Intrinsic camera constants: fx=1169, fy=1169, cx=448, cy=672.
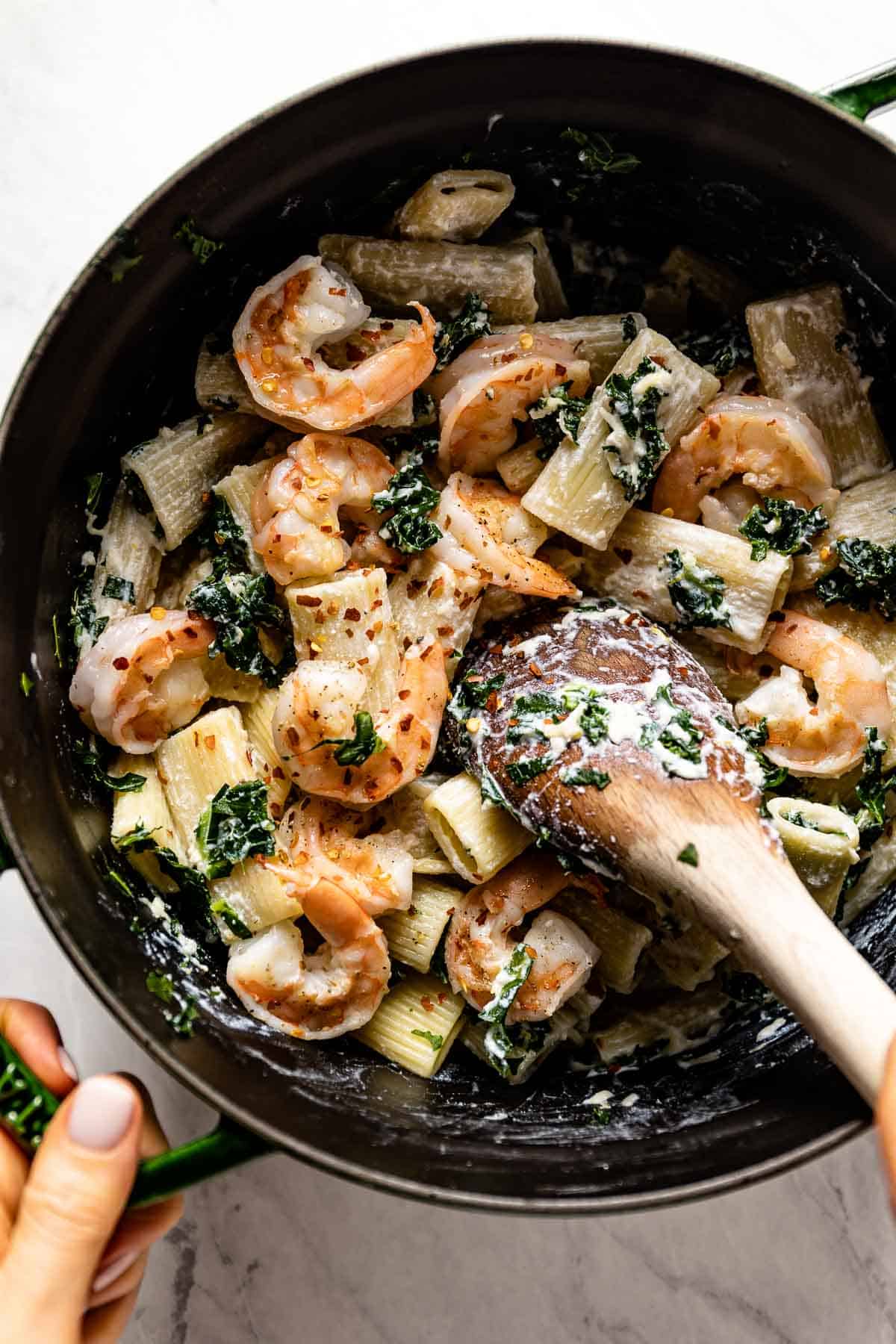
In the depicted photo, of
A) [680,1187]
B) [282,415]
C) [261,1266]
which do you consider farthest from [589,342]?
[261,1266]

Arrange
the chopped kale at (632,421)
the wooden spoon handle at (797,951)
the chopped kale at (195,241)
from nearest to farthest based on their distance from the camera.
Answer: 1. the wooden spoon handle at (797,951)
2. the chopped kale at (195,241)
3. the chopped kale at (632,421)

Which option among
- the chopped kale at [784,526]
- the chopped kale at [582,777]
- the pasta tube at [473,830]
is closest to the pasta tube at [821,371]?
the chopped kale at [784,526]

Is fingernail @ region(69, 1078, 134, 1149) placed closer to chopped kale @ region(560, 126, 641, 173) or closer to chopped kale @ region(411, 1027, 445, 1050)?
chopped kale @ region(411, 1027, 445, 1050)

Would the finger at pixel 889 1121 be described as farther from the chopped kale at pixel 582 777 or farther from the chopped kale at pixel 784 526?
the chopped kale at pixel 784 526

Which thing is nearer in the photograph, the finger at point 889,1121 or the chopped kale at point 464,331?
the finger at point 889,1121

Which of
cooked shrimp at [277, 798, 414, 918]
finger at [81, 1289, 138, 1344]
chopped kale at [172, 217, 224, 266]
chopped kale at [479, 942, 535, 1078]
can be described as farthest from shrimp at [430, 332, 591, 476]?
finger at [81, 1289, 138, 1344]

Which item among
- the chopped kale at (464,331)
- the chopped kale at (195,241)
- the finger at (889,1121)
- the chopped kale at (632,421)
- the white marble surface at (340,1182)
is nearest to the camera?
the finger at (889,1121)

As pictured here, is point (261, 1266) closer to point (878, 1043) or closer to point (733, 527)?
point (878, 1043)
